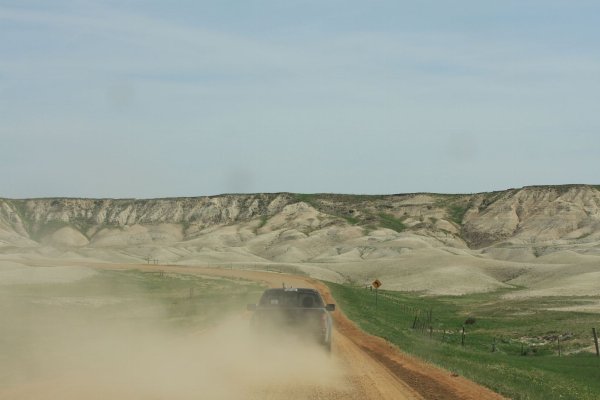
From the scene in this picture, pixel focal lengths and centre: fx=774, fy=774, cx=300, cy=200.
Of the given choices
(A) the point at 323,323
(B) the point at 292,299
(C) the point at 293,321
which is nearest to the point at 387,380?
(A) the point at 323,323

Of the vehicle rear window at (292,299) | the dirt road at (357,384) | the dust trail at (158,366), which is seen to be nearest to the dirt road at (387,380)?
the dirt road at (357,384)

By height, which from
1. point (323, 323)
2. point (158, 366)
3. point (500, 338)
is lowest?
point (158, 366)

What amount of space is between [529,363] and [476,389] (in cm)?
1977

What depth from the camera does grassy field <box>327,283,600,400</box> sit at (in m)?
23.4

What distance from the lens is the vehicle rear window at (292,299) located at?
2148cm

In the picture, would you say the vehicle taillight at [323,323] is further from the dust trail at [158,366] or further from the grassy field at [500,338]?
the grassy field at [500,338]

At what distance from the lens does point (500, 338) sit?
51094 millimetres

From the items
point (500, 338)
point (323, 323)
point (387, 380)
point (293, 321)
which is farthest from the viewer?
point (500, 338)

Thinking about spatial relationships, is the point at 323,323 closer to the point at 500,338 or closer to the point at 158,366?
the point at 158,366

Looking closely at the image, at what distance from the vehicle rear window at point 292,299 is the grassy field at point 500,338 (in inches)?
178

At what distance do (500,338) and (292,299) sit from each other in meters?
33.0

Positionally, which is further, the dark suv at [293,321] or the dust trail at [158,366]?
the dark suv at [293,321]

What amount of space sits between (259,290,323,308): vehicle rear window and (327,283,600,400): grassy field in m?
4.53

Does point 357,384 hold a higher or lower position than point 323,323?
lower
